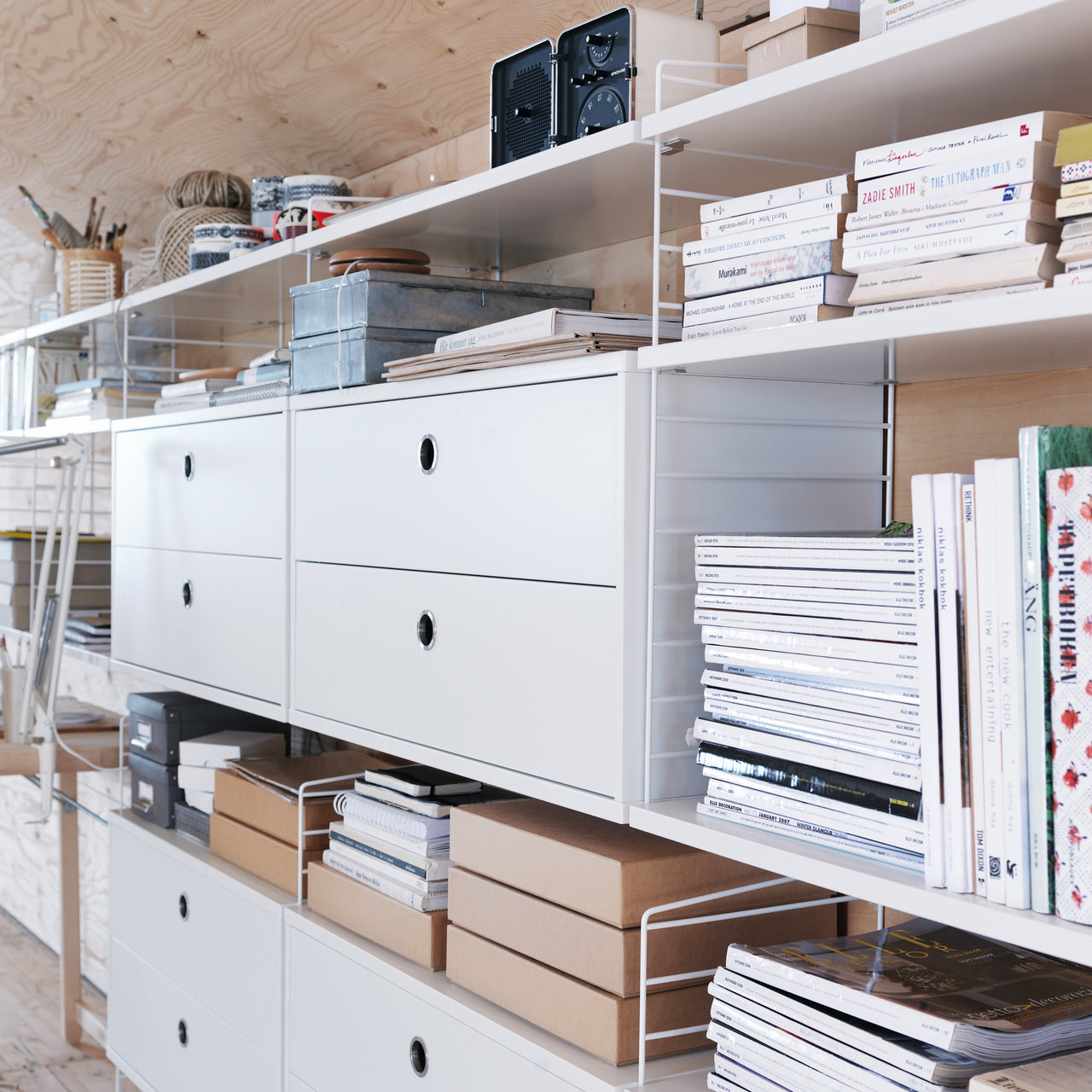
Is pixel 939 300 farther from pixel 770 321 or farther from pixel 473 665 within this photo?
pixel 473 665

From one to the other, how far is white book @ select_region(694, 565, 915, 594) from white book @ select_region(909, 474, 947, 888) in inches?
2.2

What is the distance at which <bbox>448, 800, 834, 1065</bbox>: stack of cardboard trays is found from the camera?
1333mm

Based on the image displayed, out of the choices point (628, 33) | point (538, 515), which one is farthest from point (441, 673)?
point (628, 33)

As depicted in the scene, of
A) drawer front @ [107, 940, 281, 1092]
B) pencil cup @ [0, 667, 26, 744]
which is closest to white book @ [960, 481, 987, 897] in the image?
drawer front @ [107, 940, 281, 1092]

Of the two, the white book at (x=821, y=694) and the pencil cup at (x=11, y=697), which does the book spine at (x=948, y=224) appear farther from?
the pencil cup at (x=11, y=697)

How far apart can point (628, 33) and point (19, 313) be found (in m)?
3.20

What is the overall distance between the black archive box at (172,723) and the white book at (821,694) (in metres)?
1.40

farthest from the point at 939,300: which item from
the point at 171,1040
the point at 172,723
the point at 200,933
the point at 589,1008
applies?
the point at 171,1040

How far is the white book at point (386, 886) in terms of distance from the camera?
1681mm

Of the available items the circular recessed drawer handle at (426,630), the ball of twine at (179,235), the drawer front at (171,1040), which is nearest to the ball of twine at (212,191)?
the ball of twine at (179,235)

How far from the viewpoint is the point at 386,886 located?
1.77 metres

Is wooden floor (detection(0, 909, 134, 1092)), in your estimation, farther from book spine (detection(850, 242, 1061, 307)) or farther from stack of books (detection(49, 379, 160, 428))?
book spine (detection(850, 242, 1061, 307))

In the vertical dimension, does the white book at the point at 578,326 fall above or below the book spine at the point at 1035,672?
above

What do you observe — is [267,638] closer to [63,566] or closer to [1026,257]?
[63,566]
